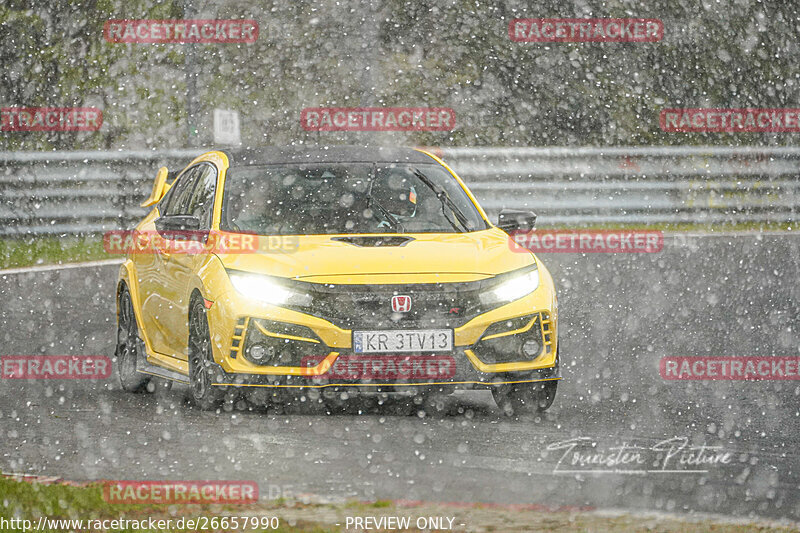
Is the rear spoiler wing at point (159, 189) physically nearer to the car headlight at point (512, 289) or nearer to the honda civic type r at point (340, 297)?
the honda civic type r at point (340, 297)

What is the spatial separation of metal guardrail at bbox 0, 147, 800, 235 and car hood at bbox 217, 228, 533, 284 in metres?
11.7

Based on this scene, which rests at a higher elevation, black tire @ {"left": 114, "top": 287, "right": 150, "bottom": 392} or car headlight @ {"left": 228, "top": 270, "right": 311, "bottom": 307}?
car headlight @ {"left": 228, "top": 270, "right": 311, "bottom": 307}

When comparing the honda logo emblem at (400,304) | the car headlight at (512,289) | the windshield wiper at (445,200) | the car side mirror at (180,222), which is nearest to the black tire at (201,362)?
the car side mirror at (180,222)

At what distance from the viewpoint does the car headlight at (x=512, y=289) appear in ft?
25.6

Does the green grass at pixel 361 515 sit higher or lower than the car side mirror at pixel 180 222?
lower

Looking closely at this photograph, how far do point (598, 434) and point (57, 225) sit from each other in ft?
42.9

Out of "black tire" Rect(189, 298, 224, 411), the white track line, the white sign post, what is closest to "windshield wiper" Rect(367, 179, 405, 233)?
"black tire" Rect(189, 298, 224, 411)

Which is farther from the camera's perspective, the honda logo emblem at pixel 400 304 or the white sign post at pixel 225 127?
the white sign post at pixel 225 127

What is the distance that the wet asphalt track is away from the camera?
617cm

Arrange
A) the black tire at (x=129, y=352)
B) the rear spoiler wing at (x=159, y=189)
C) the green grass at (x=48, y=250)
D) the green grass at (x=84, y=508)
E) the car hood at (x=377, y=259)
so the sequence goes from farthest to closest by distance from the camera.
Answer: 1. the green grass at (x=48, y=250)
2. the rear spoiler wing at (x=159, y=189)
3. the black tire at (x=129, y=352)
4. the car hood at (x=377, y=259)
5. the green grass at (x=84, y=508)

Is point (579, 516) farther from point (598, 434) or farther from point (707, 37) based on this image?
point (707, 37)

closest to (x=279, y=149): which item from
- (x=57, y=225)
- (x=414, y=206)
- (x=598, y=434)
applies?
(x=414, y=206)

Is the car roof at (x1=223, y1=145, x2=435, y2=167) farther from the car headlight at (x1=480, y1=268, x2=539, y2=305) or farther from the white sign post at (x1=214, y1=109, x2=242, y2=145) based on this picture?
the white sign post at (x1=214, y1=109, x2=242, y2=145)

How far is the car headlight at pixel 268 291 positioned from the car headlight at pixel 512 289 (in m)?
0.97
